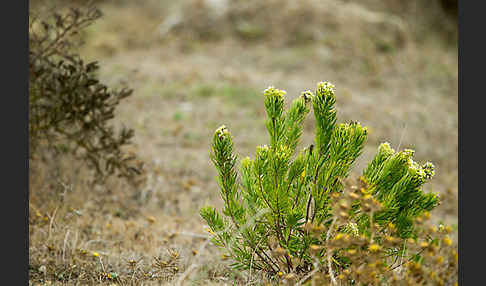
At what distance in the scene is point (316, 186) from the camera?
254cm

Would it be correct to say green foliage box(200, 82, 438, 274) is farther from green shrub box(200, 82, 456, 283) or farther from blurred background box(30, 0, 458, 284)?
blurred background box(30, 0, 458, 284)

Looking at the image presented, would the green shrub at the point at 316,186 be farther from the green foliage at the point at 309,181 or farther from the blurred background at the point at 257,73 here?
the blurred background at the point at 257,73

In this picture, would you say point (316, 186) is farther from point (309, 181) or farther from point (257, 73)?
point (257, 73)

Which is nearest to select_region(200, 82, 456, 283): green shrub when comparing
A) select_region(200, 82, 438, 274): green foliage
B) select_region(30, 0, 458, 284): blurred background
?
select_region(200, 82, 438, 274): green foliage

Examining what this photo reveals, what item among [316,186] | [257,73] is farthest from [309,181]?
[257,73]

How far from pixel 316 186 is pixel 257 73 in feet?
27.0

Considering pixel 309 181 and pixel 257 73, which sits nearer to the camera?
pixel 309 181

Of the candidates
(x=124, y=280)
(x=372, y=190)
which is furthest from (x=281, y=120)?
(x=124, y=280)

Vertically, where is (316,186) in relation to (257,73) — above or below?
below

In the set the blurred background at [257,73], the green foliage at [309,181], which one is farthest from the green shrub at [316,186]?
the blurred background at [257,73]

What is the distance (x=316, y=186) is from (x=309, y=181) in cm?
7

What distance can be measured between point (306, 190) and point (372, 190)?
1.28 feet

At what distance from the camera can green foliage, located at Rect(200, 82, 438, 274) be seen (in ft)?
7.88

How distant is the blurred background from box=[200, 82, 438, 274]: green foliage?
230 centimetres
